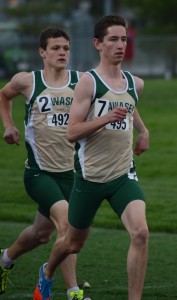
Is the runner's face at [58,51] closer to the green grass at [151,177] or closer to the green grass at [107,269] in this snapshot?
the green grass at [107,269]

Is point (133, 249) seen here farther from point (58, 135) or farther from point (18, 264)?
point (18, 264)

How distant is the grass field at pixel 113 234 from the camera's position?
33.1ft

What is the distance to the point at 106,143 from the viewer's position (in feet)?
28.8

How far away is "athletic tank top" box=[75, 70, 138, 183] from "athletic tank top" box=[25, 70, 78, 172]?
3.04 feet

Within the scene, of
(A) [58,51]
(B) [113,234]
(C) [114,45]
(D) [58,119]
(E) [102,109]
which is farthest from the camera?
(B) [113,234]

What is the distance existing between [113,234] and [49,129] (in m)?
4.02

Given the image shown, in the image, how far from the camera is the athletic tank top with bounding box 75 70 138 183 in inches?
344

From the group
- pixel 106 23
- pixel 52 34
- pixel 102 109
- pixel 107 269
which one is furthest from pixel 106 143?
pixel 107 269

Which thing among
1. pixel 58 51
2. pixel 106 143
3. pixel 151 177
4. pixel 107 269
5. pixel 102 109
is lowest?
pixel 151 177

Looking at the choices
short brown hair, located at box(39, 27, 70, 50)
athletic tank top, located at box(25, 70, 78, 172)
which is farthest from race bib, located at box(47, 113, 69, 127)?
short brown hair, located at box(39, 27, 70, 50)

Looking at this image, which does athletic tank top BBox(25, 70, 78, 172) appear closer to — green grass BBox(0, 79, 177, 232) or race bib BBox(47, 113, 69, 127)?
race bib BBox(47, 113, 69, 127)

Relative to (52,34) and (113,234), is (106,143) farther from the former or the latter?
(113,234)

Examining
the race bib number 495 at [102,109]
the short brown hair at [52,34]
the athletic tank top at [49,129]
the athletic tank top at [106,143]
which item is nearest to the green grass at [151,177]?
the athletic tank top at [49,129]

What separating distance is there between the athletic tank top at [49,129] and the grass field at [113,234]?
1.13 m
